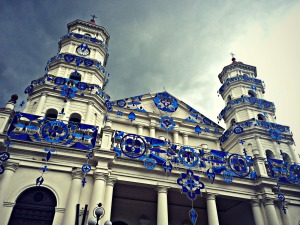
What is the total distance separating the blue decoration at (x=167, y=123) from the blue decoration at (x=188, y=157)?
19.7 ft

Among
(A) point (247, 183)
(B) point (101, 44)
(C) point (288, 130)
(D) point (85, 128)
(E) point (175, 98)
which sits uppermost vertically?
(B) point (101, 44)

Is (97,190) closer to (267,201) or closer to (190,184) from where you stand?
(190,184)

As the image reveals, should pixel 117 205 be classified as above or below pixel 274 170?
below

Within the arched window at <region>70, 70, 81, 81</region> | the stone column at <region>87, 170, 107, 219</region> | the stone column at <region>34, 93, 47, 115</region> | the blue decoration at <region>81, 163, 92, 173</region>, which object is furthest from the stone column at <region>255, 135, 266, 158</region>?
the stone column at <region>34, 93, 47, 115</region>

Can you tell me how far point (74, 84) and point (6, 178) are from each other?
9962 millimetres

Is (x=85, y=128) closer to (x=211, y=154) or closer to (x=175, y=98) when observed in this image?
(x=211, y=154)

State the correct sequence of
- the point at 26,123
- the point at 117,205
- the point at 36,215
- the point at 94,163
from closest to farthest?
the point at 36,215, the point at 94,163, the point at 26,123, the point at 117,205

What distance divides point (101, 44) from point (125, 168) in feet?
49.6

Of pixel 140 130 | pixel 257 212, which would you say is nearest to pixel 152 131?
pixel 140 130

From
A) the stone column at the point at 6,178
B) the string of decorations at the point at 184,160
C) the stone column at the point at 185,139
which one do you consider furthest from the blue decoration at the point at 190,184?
the stone column at the point at 6,178

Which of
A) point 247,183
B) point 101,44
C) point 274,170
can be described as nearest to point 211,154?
point 247,183

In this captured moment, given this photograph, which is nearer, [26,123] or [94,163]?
[94,163]

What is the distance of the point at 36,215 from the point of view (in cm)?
1373

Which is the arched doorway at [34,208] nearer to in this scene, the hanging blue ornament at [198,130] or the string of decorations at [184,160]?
the string of decorations at [184,160]
